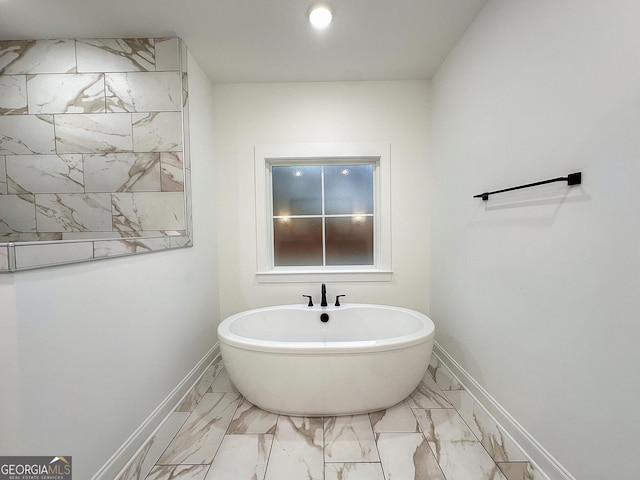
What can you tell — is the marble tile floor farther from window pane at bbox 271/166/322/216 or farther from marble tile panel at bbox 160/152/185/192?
window pane at bbox 271/166/322/216

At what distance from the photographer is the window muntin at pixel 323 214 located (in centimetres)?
268

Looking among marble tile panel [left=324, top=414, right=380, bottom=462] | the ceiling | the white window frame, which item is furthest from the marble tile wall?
marble tile panel [left=324, top=414, right=380, bottom=462]

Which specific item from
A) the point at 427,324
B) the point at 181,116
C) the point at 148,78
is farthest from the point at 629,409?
the point at 148,78

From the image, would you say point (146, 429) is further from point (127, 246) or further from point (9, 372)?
point (127, 246)

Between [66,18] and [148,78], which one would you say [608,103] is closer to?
[148,78]

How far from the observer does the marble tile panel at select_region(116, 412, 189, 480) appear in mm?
1302

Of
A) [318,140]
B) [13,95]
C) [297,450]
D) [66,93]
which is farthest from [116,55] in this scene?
[297,450]

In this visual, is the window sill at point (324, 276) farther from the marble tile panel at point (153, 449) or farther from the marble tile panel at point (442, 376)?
the marble tile panel at point (153, 449)

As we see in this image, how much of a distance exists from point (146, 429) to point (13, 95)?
7.70 ft

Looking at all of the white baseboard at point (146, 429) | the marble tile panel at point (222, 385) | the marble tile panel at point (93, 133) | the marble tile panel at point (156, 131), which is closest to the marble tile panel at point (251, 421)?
the marble tile panel at point (222, 385)

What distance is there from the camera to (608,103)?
3.07 feet

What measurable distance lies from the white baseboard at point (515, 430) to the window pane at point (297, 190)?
178 cm

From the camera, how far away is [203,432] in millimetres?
1574

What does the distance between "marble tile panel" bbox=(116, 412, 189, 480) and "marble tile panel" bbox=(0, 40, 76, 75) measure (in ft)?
7.77
